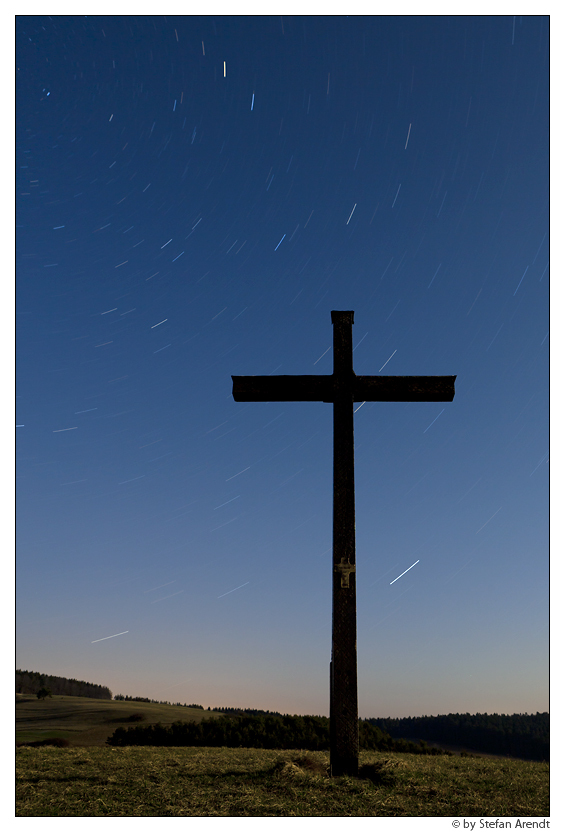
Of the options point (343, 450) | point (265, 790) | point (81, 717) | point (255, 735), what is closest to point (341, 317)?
point (343, 450)

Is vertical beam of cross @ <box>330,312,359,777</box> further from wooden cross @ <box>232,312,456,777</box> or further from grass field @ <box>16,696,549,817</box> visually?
grass field @ <box>16,696,549,817</box>

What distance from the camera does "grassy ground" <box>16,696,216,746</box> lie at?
17.2 m

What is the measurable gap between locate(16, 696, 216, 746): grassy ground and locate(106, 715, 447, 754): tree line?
1.02 m

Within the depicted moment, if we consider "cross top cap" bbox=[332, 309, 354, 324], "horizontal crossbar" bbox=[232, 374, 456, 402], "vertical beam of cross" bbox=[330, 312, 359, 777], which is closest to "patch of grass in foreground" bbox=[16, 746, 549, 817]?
"vertical beam of cross" bbox=[330, 312, 359, 777]

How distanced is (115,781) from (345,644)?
3319 millimetres

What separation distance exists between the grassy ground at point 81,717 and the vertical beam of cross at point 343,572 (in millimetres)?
8946

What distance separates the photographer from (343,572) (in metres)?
7.88

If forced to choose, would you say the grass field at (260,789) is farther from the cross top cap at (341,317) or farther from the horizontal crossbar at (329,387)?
the cross top cap at (341,317)

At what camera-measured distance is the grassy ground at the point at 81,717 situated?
1716cm

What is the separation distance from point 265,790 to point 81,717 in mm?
18149

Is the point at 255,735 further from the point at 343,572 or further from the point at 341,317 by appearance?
the point at 341,317

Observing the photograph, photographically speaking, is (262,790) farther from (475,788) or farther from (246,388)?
(246,388)
